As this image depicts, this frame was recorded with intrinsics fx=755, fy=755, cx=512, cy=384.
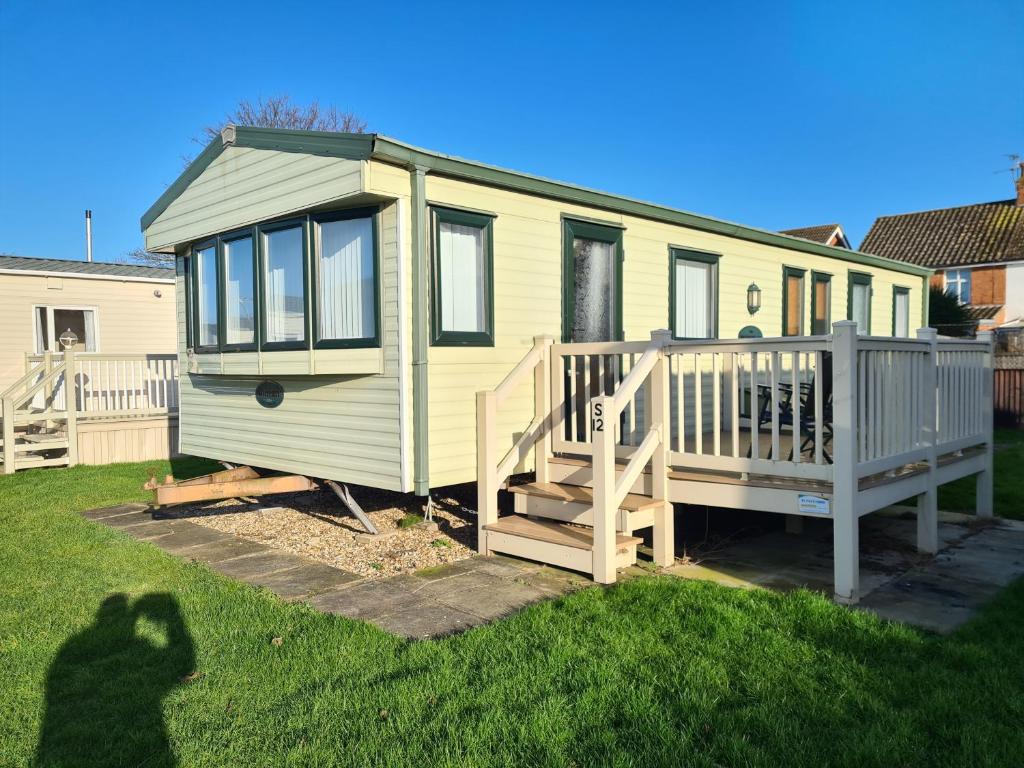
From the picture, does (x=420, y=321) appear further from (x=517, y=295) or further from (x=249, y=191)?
(x=249, y=191)

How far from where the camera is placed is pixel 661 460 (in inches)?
207

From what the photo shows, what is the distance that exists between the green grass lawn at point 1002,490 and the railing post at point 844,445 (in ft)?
11.4

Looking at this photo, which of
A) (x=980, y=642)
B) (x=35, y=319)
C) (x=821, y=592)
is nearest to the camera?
(x=980, y=642)

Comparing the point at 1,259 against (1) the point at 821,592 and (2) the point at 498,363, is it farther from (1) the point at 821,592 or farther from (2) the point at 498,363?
(1) the point at 821,592

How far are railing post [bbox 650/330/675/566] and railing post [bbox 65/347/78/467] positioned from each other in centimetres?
855

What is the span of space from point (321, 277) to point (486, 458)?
6.35 ft

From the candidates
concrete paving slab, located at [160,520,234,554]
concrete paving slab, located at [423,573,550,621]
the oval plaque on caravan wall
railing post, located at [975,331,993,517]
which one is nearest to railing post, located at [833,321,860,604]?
concrete paving slab, located at [423,573,550,621]

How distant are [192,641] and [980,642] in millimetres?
3882

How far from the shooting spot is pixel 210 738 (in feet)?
9.29

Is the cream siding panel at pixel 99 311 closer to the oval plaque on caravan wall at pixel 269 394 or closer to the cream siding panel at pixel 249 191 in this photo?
the cream siding panel at pixel 249 191

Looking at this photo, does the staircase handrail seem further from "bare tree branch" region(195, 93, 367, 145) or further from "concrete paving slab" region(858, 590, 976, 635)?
"bare tree branch" region(195, 93, 367, 145)

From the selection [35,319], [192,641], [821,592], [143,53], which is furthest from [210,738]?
[143,53]

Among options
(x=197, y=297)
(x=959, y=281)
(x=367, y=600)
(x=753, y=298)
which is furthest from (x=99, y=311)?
(x=959, y=281)

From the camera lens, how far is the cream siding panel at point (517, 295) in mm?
5609
